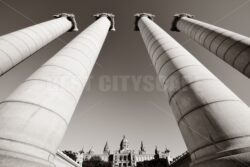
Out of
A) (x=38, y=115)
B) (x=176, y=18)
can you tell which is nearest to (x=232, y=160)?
(x=38, y=115)

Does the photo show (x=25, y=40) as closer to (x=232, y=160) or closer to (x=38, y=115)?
(x=38, y=115)

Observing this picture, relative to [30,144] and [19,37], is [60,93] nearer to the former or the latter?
[30,144]

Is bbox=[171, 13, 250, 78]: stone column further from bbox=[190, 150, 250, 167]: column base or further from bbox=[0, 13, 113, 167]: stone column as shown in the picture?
bbox=[0, 13, 113, 167]: stone column

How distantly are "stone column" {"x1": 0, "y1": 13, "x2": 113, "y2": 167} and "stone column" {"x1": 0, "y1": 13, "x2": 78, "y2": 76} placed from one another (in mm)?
10384

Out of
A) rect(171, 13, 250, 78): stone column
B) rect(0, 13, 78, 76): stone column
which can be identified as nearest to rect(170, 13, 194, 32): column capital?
rect(171, 13, 250, 78): stone column

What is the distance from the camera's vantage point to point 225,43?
16969mm

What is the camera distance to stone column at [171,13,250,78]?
560 inches

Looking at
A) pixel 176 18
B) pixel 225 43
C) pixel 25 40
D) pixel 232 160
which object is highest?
pixel 176 18

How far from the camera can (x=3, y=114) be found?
5344 millimetres

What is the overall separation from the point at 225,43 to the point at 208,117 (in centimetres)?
1393

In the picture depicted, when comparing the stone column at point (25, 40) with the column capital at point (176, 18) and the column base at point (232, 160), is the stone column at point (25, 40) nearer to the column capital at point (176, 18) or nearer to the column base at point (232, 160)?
the column base at point (232, 160)

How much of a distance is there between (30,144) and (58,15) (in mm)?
28837

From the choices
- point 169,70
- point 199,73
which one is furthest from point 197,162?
point 169,70

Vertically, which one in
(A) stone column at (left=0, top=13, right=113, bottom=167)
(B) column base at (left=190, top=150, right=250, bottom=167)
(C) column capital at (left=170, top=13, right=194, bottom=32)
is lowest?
(B) column base at (left=190, top=150, right=250, bottom=167)
